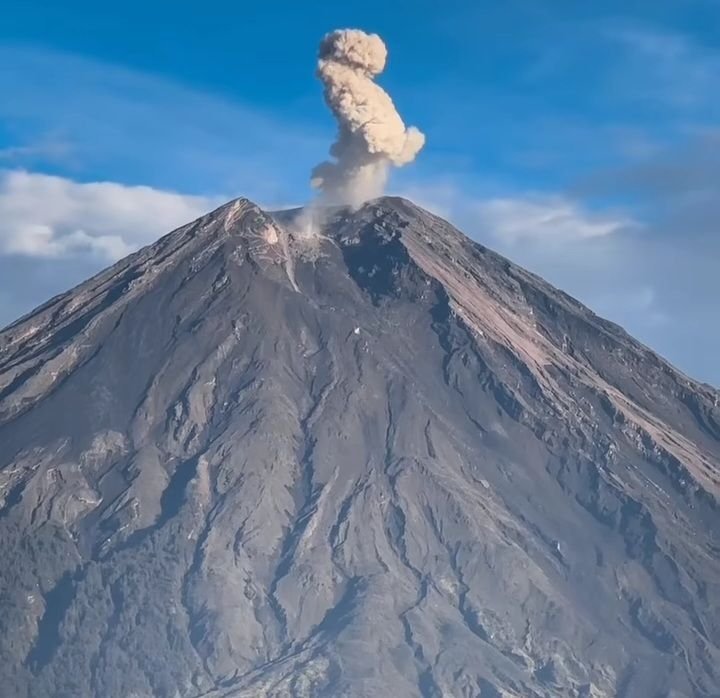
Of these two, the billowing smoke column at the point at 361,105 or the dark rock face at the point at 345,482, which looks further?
the billowing smoke column at the point at 361,105

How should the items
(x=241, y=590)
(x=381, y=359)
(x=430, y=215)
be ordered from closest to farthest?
(x=241, y=590) < (x=381, y=359) < (x=430, y=215)

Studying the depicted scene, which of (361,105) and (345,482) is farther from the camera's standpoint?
(361,105)

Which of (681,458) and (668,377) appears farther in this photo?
(668,377)

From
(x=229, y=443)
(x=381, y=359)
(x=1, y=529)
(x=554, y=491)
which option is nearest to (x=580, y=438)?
(x=554, y=491)

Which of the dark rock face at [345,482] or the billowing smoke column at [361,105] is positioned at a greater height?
the billowing smoke column at [361,105]

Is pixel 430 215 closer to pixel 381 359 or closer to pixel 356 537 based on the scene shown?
pixel 381 359

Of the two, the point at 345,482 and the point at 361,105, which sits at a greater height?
the point at 361,105
